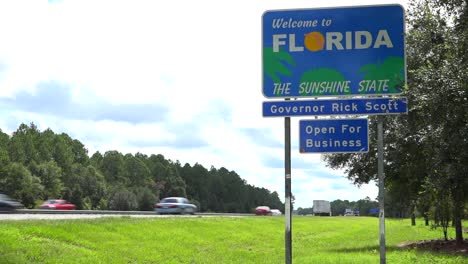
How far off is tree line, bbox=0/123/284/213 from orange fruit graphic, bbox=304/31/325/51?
83.3 metres

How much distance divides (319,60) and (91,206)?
10369cm

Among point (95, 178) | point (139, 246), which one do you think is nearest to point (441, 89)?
point (139, 246)

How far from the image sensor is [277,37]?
9328 mm

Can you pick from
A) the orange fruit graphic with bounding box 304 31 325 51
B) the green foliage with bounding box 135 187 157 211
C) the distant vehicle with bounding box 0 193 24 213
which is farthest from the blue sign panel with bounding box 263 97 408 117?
the green foliage with bounding box 135 187 157 211

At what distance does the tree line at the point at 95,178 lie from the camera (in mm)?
94875

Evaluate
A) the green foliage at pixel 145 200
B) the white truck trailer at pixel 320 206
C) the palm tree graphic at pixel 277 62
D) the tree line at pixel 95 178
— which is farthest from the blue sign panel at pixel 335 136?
the green foliage at pixel 145 200

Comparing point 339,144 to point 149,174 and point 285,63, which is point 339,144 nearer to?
point 285,63

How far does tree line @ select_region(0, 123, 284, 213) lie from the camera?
94875 millimetres

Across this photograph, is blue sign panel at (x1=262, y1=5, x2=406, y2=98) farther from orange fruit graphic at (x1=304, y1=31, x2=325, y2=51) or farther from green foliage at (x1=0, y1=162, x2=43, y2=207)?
green foliage at (x1=0, y1=162, x2=43, y2=207)

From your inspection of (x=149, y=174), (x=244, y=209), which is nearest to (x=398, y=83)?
(x=149, y=174)

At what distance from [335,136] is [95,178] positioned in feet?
361

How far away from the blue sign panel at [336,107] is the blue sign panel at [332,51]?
19cm

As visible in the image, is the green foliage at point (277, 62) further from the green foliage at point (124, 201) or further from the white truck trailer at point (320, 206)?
the white truck trailer at point (320, 206)

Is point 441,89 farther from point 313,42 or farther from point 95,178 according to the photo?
point 95,178
